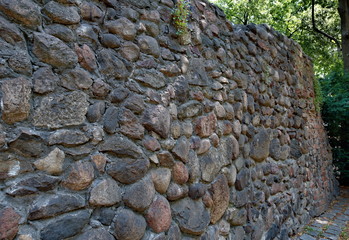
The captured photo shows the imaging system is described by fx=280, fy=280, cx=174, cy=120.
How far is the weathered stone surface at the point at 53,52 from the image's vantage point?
127 centimetres

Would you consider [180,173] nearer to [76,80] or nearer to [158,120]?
[158,120]

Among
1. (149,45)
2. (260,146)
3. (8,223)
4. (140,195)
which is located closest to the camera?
(8,223)

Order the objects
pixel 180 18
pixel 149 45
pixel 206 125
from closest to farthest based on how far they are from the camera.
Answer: pixel 149 45 < pixel 180 18 < pixel 206 125

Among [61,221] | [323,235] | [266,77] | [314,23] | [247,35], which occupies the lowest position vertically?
[323,235]

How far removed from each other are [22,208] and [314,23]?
1021cm

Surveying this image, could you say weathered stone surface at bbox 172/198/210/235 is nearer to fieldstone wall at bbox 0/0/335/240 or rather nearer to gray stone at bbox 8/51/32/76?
fieldstone wall at bbox 0/0/335/240

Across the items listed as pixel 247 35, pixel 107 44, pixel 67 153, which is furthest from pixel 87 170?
pixel 247 35

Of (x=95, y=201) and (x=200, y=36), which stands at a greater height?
(x=200, y=36)

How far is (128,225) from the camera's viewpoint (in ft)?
4.79

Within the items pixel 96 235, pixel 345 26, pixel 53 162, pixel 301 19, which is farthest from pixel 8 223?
pixel 301 19

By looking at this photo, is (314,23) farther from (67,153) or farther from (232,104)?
(67,153)

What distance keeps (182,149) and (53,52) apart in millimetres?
981

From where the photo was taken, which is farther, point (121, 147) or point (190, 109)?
point (190, 109)

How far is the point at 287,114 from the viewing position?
3.58 meters
